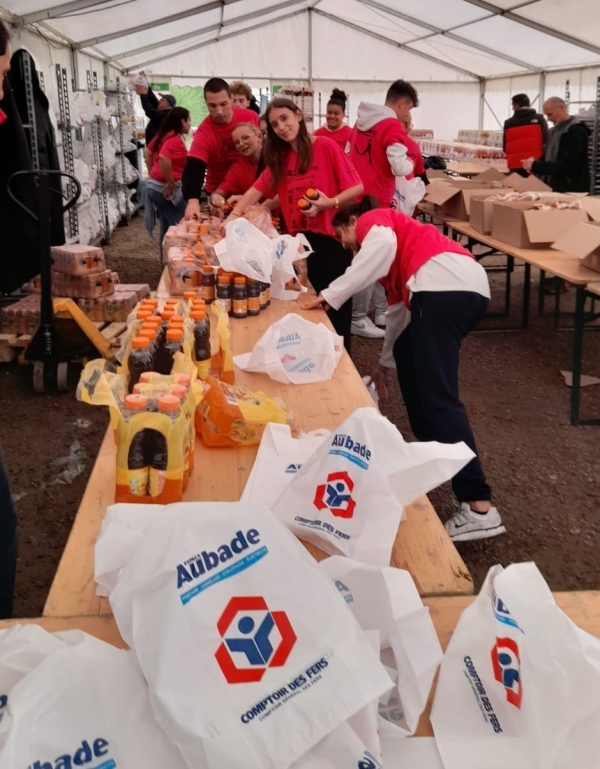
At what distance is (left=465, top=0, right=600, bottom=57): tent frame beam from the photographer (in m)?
9.61

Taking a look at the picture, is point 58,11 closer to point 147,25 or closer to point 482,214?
point 147,25

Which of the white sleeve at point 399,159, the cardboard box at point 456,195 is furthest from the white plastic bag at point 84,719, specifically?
the cardboard box at point 456,195

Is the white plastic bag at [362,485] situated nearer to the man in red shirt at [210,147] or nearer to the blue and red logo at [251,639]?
the blue and red logo at [251,639]

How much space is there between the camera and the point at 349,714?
734mm

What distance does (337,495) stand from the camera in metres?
1.20

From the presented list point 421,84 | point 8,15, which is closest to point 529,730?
point 8,15

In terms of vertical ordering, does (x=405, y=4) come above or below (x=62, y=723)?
above

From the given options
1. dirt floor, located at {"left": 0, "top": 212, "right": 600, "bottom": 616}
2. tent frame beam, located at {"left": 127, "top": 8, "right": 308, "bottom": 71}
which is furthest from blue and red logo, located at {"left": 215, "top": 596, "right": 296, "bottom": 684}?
tent frame beam, located at {"left": 127, "top": 8, "right": 308, "bottom": 71}

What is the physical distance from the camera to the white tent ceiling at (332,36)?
845 centimetres

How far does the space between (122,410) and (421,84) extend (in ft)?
50.7

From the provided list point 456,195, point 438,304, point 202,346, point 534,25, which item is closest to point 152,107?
point 456,195

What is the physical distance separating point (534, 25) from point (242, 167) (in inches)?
300

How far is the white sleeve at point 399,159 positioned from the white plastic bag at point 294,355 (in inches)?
99.8

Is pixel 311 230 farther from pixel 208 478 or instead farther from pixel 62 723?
pixel 62 723
